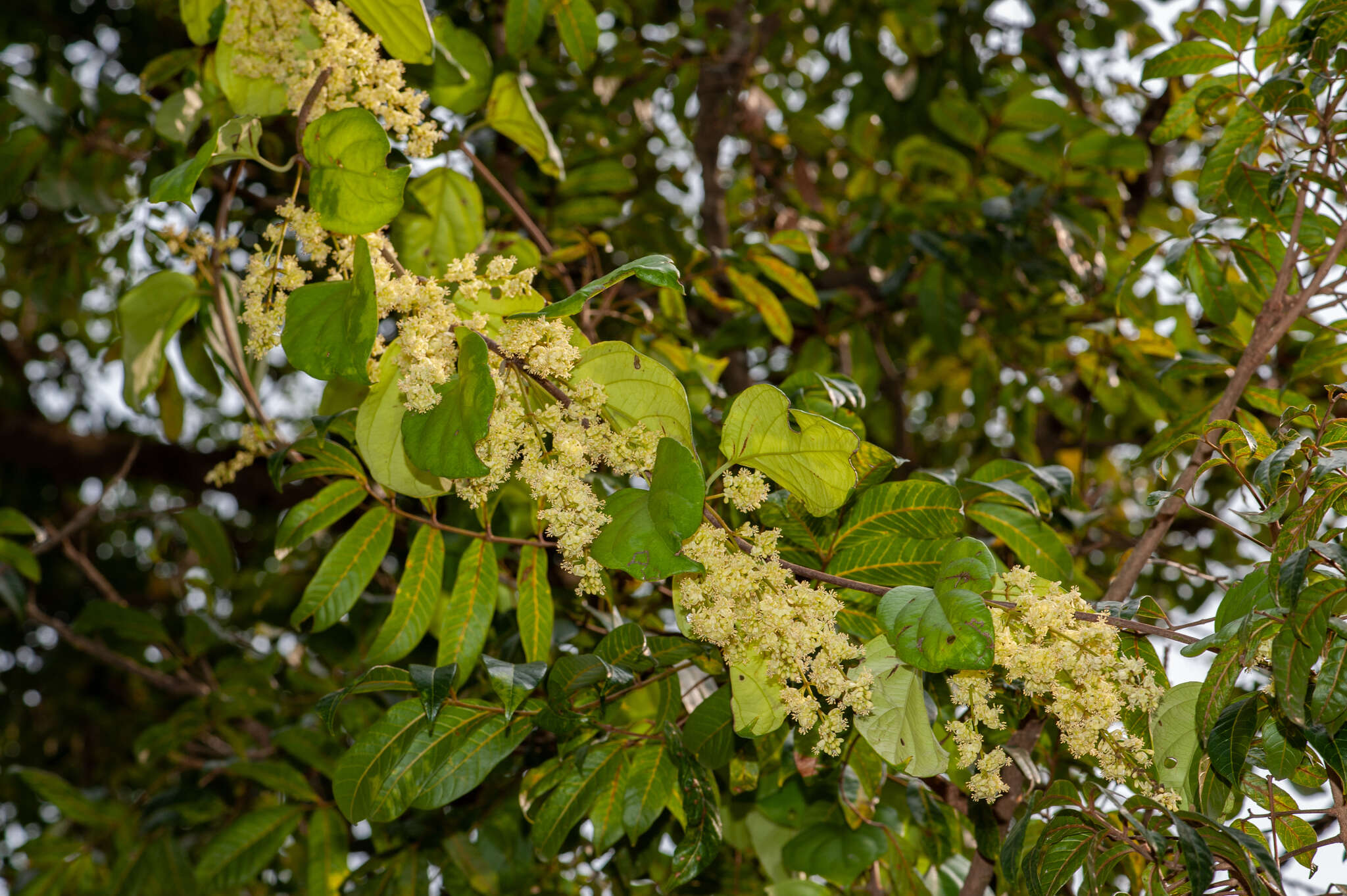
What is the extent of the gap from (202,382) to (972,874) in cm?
169

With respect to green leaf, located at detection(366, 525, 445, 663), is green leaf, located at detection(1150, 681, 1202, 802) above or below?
above

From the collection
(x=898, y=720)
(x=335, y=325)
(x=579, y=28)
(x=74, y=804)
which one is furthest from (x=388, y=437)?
(x=74, y=804)

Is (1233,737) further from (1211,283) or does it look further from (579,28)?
(579,28)

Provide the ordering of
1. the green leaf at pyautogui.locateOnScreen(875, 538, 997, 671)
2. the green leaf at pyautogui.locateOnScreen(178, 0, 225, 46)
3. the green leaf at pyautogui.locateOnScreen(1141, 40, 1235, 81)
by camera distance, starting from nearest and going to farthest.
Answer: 1. the green leaf at pyautogui.locateOnScreen(875, 538, 997, 671)
2. the green leaf at pyautogui.locateOnScreen(178, 0, 225, 46)
3. the green leaf at pyautogui.locateOnScreen(1141, 40, 1235, 81)

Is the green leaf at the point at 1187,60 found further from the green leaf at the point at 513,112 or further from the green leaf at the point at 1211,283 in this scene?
the green leaf at the point at 513,112

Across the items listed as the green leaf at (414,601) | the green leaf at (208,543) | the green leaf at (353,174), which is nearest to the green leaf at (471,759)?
the green leaf at (414,601)

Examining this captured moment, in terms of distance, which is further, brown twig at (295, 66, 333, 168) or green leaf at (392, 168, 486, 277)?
green leaf at (392, 168, 486, 277)

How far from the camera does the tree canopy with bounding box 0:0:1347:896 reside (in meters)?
1.02

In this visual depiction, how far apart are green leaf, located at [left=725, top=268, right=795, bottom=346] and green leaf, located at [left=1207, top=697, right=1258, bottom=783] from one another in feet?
3.77

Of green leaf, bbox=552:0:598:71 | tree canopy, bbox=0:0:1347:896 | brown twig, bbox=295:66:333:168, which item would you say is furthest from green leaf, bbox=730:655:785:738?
green leaf, bbox=552:0:598:71

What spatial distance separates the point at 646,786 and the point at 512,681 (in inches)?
11.9

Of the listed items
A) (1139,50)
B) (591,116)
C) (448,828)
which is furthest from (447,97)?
(1139,50)

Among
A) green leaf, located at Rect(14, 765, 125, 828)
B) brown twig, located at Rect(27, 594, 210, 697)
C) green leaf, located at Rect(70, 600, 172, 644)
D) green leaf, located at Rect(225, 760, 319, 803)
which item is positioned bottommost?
green leaf, located at Rect(14, 765, 125, 828)

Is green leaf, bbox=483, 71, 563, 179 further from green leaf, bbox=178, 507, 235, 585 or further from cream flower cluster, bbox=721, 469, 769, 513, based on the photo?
green leaf, bbox=178, 507, 235, 585
